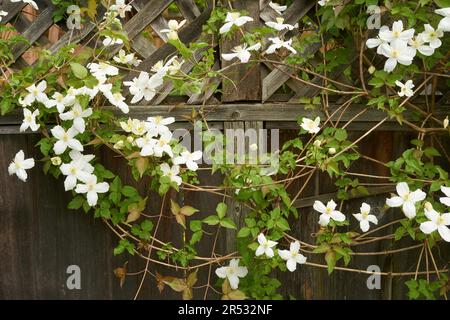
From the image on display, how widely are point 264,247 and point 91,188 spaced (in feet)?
2.04

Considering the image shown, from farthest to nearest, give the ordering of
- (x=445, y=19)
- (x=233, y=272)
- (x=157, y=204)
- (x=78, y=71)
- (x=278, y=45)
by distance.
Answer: (x=157, y=204)
(x=233, y=272)
(x=278, y=45)
(x=78, y=71)
(x=445, y=19)

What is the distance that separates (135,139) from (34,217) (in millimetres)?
646

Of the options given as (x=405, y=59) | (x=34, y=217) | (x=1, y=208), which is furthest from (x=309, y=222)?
(x=1, y=208)

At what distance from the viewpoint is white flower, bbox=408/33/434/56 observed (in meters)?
1.65

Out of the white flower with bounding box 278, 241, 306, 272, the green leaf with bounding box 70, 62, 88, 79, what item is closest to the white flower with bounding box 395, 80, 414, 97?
the white flower with bounding box 278, 241, 306, 272

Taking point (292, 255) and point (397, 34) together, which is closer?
point (397, 34)

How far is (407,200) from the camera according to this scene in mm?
1645

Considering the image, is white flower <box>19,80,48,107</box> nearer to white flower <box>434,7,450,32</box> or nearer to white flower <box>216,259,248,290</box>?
white flower <box>216,259,248,290</box>

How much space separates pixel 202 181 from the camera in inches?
79.6

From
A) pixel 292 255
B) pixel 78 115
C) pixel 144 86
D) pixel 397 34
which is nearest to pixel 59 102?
pixel 78 115

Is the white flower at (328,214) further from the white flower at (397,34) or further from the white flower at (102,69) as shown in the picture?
the white flower at (102,69)

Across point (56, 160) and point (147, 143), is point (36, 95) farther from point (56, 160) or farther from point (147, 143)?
point (147, 143)

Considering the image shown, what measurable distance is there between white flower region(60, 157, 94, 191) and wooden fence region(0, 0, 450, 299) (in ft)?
0.76
